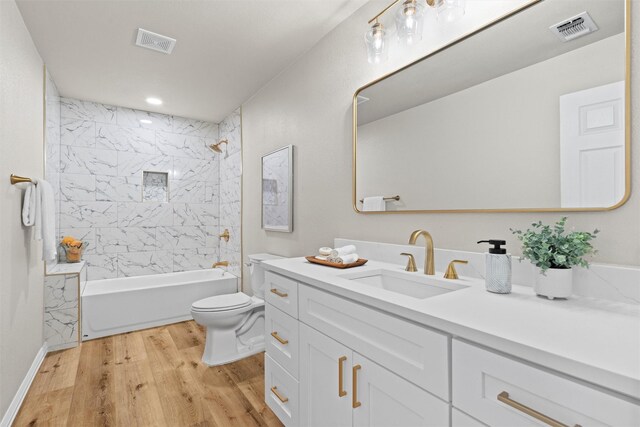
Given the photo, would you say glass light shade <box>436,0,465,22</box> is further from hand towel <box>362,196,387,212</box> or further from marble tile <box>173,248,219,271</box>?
Result: marble tile <box>173,248,219,271</box>

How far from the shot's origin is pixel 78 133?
361 cm

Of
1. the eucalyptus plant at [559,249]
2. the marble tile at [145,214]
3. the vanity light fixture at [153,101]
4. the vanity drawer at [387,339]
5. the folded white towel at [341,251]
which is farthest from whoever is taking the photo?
the marble tile at [145,214]

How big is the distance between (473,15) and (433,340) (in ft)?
4.44

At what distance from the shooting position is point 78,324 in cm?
280

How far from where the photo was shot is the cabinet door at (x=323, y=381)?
1.16m

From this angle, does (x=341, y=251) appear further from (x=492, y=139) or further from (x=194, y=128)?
(x=194, y=128)

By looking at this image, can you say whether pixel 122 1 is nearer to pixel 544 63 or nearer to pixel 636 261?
pixel 544 63

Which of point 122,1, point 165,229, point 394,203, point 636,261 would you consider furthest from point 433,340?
point 165,229

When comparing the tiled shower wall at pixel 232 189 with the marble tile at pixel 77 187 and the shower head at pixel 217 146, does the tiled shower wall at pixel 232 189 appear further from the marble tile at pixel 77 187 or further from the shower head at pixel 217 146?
the marble tile at pixel 77 187

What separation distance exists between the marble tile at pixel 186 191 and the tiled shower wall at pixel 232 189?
278 mm

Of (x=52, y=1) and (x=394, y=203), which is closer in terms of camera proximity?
(x=394, y=203)

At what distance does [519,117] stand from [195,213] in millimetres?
3976

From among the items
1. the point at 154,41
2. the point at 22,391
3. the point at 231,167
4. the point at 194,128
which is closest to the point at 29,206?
the point at 22,391

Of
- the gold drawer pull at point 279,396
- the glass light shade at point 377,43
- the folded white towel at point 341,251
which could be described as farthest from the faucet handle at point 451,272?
the glass light shade at point 377,43
